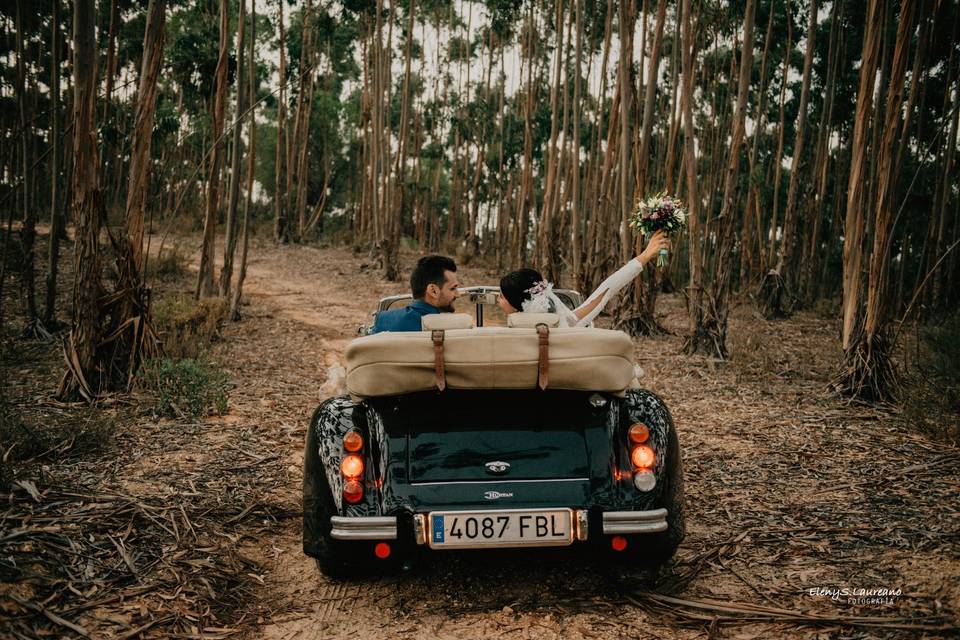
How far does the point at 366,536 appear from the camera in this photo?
2.90 meters

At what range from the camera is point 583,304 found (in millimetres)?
4969

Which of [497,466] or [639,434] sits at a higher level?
[639,434]

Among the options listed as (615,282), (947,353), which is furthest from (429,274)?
(947,353)

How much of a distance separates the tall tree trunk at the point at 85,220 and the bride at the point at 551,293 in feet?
12.4

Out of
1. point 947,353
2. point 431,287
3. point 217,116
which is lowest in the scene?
point 947,353

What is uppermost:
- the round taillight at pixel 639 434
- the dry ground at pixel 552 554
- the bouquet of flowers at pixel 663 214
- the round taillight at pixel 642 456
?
the bouquet of flowers at pixel 663 214

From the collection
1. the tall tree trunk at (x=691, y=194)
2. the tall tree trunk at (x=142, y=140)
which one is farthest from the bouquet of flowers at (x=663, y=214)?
the tall tree trunk at (x=142, y=140)

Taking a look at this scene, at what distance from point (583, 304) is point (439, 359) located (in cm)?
218

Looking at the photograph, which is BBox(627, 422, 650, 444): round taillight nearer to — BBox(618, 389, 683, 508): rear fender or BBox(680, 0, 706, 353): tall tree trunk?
BBox(618, 389, 683, 508): rear fender

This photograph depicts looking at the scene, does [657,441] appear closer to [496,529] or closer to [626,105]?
[496,529]

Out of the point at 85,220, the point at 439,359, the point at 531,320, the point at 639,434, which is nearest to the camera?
the point at 439,359

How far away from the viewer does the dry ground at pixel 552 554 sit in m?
2.95

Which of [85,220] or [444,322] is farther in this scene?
[85,220]

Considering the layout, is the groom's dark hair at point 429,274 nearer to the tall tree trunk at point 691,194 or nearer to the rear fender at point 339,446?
the rear fender at point 339,446
